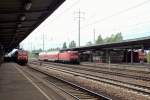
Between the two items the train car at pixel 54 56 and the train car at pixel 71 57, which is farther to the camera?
the train car at pixel 54 56

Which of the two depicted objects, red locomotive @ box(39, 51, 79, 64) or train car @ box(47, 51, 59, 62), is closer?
red locomotive @ box(39, 51, 79, 64)

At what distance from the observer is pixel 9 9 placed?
20453mm

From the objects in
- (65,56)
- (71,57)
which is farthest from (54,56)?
(71,57)

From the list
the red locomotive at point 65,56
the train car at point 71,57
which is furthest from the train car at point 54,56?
the train car at point 71,57

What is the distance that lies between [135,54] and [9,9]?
58473 mm

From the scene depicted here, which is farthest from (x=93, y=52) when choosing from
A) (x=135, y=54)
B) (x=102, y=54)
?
(x=135, y=54)

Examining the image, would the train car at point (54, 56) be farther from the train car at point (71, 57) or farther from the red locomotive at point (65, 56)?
the train car at point (71, 57)

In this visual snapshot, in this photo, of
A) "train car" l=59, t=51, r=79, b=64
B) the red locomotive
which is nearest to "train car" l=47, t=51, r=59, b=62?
the red locomotive

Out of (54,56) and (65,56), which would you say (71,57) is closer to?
(65,56)

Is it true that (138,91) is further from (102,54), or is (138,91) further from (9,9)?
(102,54)

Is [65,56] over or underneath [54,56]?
underneath

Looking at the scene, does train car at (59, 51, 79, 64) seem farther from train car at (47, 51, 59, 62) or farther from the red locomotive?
→ train car at (47, 51, 59, 62)

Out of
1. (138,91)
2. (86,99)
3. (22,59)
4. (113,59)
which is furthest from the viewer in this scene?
(113,59)

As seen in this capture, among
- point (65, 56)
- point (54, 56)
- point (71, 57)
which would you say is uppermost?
point (54, 56)
